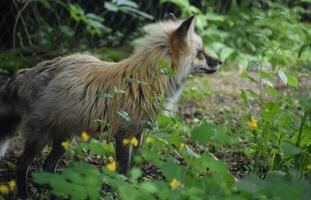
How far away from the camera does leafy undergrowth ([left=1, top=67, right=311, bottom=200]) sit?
9.98 feet

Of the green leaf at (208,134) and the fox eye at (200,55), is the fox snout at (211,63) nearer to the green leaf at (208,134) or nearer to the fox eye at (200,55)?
the fox eye at (200,55)

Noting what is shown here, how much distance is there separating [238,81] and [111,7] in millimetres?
2599

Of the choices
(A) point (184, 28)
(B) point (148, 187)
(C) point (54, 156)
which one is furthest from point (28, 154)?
(B) point (148, 187)

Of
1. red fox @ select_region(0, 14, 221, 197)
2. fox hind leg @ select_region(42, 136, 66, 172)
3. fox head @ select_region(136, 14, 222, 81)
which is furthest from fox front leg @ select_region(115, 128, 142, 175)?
fox head @ select_region(136, 14, 222, 81)

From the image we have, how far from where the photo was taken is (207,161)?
349 cm

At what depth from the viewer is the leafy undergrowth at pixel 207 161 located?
304cm

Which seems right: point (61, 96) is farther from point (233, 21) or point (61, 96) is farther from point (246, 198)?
point (233, 21)

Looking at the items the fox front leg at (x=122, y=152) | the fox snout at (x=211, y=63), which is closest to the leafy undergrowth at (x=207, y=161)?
the fox front leg at (x=122, y=152)

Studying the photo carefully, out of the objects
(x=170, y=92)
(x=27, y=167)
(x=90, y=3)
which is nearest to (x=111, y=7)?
(x=90, y=3)

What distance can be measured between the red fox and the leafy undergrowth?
196 mm

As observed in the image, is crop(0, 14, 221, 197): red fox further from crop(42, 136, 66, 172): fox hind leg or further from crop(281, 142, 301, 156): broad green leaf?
crop(281, 142, 301, 156): broad green leaf

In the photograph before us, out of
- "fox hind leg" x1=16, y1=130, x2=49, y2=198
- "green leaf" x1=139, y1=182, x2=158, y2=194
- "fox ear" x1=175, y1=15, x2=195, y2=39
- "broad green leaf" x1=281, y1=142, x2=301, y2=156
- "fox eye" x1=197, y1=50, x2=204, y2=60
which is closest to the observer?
"green leaf" x1=139, y1=182, x2=158, y2=194

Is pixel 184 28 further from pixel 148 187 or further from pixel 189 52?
pixel 148 187

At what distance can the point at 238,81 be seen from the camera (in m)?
9.93
